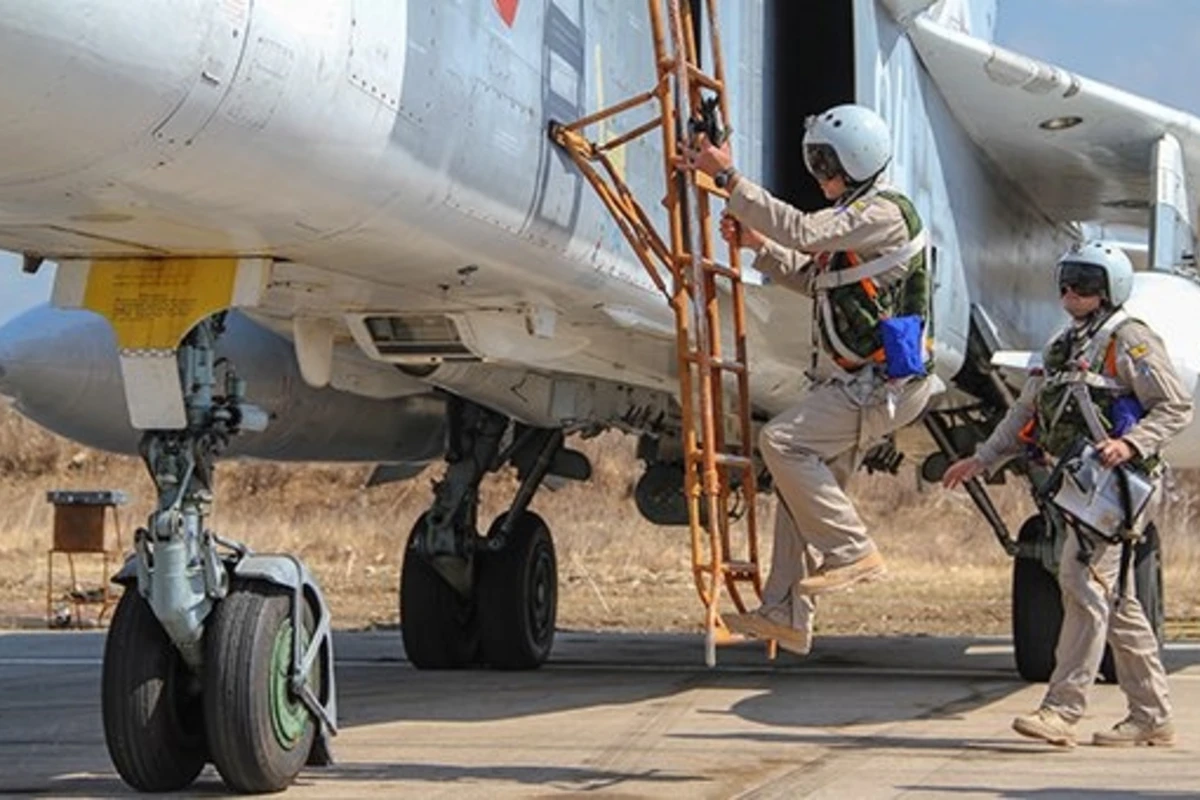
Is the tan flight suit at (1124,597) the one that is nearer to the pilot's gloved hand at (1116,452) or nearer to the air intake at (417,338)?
the pilot's gloved hand at (1116,452)

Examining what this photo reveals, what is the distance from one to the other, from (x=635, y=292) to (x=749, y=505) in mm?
1334

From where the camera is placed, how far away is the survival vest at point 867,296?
7750mm

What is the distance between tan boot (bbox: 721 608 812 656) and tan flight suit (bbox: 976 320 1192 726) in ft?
4.93

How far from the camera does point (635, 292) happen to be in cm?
910

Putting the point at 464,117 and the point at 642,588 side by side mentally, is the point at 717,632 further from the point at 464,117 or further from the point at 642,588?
the point at 642,588

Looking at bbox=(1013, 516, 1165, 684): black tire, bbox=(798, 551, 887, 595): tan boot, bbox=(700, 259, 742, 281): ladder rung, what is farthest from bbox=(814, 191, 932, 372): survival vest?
bbox=(1013, 516, 1165, 684): black tire

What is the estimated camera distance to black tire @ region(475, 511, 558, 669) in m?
13.3

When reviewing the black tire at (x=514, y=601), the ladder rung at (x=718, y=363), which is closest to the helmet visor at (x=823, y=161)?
the ladder rung at (x=718, y=363)

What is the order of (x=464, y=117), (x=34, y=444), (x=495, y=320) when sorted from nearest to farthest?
(x=464, y=117) → (x=495, y=320) → (x=34, y=444)

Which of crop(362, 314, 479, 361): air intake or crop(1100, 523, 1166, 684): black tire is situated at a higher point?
crop(362, 314, 479, 361): air intake

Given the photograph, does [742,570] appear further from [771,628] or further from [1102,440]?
[1102,440]

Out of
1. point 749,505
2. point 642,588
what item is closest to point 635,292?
point 749,505

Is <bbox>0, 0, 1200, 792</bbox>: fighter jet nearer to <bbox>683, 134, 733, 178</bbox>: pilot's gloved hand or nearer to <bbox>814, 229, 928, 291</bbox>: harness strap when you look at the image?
<bbox>683, 134, 733, 178</bbox>: pilot's gloved hand

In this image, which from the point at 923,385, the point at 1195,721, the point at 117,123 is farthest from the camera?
the point at 1195,721
